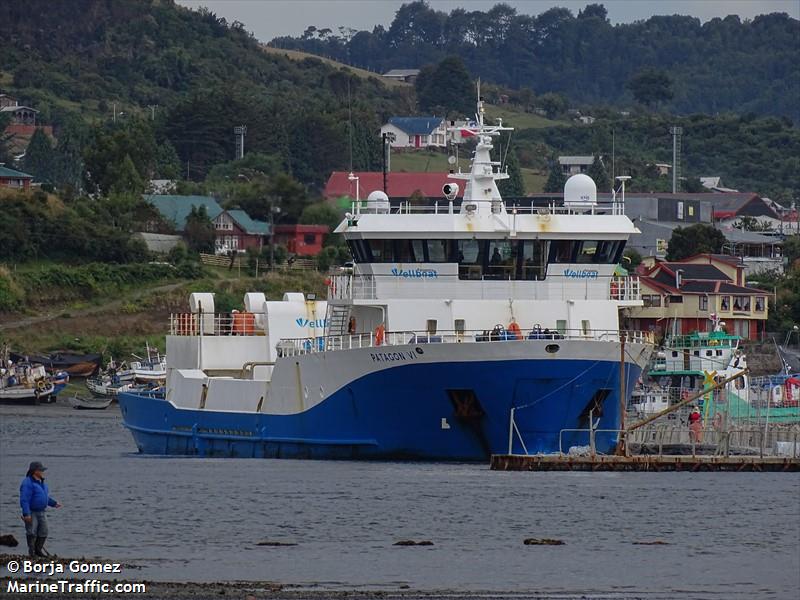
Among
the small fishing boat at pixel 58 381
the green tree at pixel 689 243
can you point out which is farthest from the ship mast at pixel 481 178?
the green tree at pixel 689 243

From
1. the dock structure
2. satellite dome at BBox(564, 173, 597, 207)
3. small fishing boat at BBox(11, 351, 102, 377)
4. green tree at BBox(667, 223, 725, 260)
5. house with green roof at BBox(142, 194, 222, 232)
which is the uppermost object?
house with green roof at BBox(142, 194, 222, 232)

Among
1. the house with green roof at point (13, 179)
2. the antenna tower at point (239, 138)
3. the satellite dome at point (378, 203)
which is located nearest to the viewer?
the satellite dome at point (378, 203)

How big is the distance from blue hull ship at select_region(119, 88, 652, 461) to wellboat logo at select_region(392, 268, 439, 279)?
28mm

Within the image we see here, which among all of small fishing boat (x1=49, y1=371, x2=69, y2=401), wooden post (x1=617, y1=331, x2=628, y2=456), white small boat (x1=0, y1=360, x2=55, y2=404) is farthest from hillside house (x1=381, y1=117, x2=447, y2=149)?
wooden post (x1=617, y1=331, x2=628, y2=456)

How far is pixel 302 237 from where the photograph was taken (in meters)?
119

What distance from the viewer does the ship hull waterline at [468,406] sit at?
4959 cm

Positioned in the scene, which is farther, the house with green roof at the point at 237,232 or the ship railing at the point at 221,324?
the house with green roof at the point at 237,232

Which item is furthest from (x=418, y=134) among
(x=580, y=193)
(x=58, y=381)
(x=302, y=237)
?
(x=580, y=193)

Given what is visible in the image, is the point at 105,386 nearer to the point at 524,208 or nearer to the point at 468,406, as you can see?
the point at 524,208

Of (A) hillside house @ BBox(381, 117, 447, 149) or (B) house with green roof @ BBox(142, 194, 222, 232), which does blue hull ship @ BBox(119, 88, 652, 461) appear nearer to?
(B) house with green roof @ BBox(142, 194, 222, 232)

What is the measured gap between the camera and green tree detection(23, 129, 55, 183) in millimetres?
161000

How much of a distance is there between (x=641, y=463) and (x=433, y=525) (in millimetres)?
12240

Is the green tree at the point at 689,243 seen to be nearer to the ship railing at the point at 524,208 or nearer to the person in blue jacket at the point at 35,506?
the ship railing at the point at 524,208

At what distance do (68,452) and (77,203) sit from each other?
6514cm
